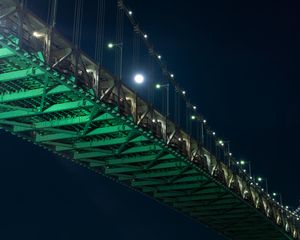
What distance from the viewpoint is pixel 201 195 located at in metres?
48.0

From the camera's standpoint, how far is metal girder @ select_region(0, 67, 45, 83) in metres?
23.0

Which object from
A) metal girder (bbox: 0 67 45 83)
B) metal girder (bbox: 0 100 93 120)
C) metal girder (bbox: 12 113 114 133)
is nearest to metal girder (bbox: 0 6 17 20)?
metal girder (bbox: 0 67 45 83)

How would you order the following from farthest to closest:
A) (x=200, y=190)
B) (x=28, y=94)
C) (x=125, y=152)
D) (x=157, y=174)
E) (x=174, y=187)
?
(x=200, y=190) < (x=174, y=187) < (x=157, y=174) < (x=125, y=152) < (x=28, y=94)

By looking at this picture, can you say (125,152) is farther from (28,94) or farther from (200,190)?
(200,190)

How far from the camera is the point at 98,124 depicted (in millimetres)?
30891

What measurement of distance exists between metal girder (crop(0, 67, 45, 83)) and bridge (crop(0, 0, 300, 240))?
1.6 inches

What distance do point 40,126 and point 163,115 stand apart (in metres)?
7.35

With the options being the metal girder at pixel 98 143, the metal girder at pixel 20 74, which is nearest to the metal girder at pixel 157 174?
the metal girder at pixel 98 143

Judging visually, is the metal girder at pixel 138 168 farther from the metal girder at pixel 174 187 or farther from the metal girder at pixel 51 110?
the metal girder at pixel 51 110

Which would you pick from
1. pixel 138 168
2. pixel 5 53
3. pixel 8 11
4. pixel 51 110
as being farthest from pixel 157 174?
pixel 8 11

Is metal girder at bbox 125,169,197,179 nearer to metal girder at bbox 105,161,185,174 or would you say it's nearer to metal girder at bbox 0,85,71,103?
metal girder at bbox 105,161,185,174

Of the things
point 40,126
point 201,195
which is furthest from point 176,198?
point 40,126

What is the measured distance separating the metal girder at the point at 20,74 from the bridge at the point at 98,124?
4cm

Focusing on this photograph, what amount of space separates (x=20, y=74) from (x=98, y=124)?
27.1 ft
